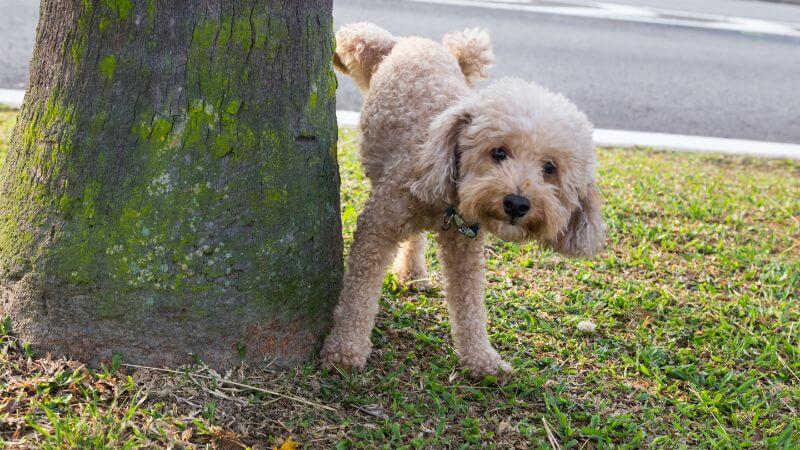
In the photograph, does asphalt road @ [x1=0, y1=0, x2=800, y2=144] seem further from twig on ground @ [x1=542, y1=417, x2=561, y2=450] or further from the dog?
twig on ground @ [x1=542, y1=417, x2=561, y2=450]

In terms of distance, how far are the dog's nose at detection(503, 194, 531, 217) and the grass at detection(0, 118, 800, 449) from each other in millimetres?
821

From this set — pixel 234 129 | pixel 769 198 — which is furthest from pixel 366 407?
pixel 769 198

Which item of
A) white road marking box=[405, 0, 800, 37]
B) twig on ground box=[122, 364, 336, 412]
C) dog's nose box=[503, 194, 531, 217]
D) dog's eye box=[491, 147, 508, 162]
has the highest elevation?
white road marking box=[405, 0, 800, 37]

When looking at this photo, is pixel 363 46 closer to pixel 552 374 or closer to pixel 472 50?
pixel 472 50

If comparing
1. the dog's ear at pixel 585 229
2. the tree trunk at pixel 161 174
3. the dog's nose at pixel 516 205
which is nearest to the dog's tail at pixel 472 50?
the dog's ear at pixel 585 229

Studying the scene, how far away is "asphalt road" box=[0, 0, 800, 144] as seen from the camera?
289 inches

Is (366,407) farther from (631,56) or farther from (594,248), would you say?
(631,56)

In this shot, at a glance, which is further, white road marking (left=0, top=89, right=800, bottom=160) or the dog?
white road marking (left=0, top=89, right=800, bottom=160)

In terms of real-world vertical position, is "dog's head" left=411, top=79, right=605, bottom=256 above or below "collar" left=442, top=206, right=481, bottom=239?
above

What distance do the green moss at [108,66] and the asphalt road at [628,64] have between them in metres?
4.23

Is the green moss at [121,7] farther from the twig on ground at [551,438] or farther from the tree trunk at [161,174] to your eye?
the twig on ground at [551,438]

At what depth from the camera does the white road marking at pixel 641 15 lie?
11.5 meters

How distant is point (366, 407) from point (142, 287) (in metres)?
0.95

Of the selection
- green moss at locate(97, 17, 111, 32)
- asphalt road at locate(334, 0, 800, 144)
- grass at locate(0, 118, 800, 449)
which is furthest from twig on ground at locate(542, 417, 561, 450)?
asphalt road at locate(334, 0, 800, 144)
